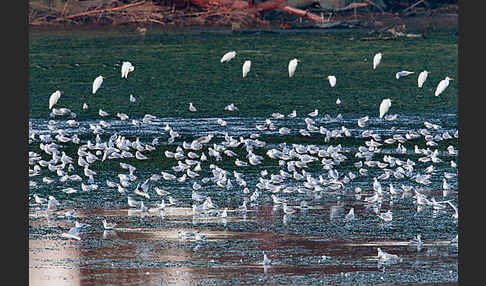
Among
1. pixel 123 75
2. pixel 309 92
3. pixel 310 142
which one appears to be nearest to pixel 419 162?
pixel 310 142

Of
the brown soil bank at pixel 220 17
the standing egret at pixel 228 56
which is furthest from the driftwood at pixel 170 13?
the standing egret at pixel 228 56

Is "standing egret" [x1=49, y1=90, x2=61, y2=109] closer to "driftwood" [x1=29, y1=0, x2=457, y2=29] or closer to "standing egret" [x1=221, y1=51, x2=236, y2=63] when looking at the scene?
"standing egret" [x1=221, y1=51, x2=236, y2=63]

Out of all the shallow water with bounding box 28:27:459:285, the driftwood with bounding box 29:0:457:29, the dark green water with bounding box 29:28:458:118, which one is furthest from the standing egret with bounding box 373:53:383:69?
the driftwood with bounding box 29:0:457:29

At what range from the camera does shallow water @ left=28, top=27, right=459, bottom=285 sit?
10.1m

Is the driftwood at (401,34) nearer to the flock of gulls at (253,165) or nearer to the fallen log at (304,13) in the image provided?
the fallen log at (304,13)

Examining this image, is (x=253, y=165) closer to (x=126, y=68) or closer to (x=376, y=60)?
(x=126, y=68)

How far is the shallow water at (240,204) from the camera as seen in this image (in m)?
10.1

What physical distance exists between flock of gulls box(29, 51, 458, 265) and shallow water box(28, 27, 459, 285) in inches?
2.3

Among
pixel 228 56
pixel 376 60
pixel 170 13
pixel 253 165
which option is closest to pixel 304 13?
pixel 170 13

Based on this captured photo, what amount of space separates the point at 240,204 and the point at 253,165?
7.85ft

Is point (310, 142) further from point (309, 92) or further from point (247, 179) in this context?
point (309, 92)

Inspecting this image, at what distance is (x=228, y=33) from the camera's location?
108ft

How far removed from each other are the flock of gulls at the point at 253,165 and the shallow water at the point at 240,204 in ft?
0.19

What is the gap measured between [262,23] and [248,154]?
2031 centimetres
